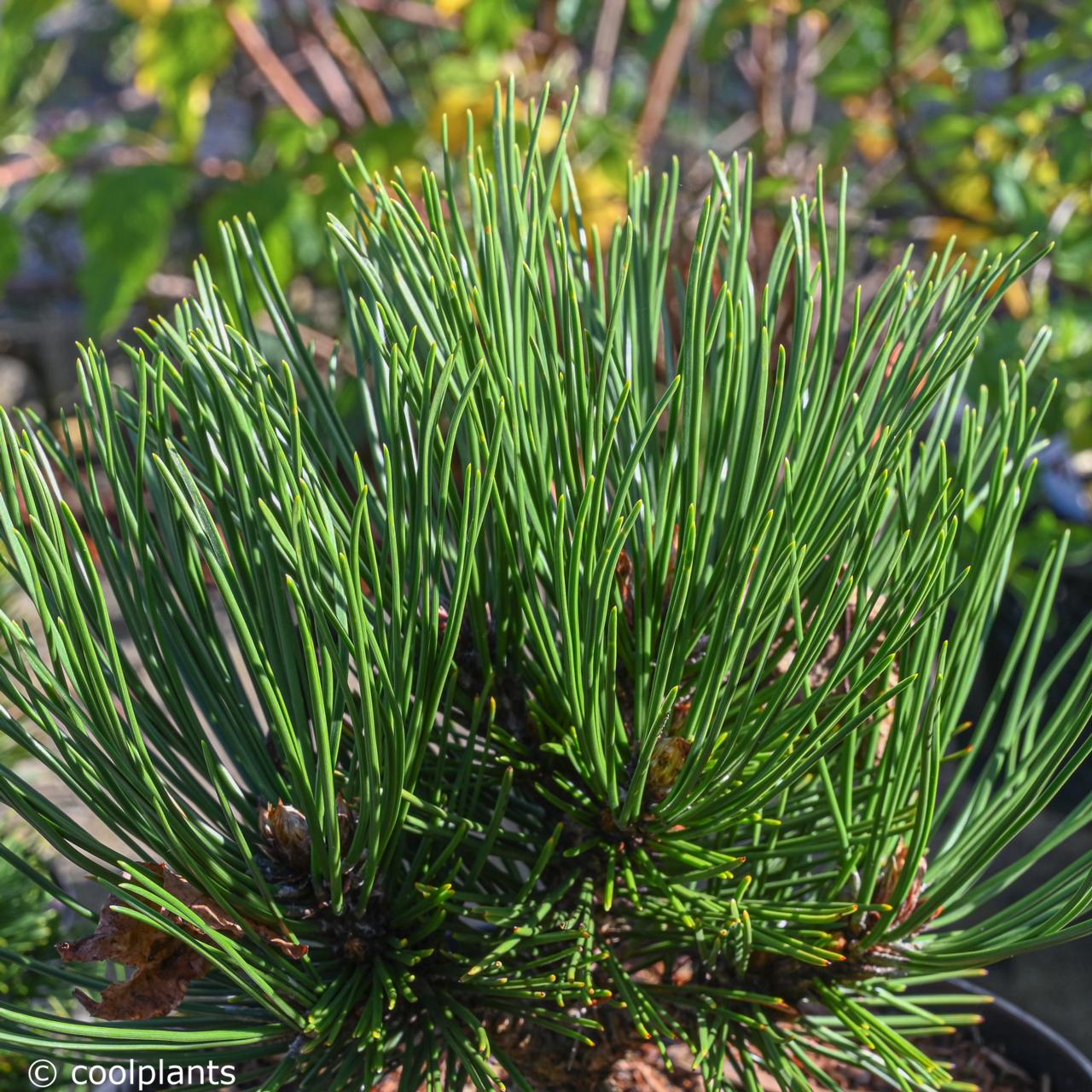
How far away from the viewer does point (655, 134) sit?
4.07ft

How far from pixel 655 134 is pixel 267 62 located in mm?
401

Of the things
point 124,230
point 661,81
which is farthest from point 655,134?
point 124,230

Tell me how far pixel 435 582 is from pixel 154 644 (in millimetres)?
66

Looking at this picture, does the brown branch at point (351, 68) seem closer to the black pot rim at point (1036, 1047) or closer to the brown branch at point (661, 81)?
the brown branch at point (661, 81)

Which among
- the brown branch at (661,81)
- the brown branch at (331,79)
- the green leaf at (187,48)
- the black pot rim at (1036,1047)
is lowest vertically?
the black pot rim at (1036,1047)

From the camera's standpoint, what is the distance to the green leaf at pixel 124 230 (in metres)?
0.98

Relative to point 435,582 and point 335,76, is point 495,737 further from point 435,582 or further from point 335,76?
point 335,76

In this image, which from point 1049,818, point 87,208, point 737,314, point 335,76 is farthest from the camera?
point 335,76

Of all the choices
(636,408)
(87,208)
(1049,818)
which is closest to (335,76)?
(87,208)

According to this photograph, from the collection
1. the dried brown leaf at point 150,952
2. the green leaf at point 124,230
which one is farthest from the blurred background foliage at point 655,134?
the dried brown leaf at point 150,952

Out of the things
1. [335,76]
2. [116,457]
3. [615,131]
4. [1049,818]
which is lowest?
[1049,818]

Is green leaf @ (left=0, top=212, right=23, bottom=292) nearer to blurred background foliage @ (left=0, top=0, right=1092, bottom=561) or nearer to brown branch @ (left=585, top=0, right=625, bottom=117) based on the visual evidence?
blurred background foliage @ (left=0, top=0, right=1092, bottom=561)

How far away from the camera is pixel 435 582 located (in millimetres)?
236

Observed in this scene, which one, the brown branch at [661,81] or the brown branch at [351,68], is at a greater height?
the brown branch at [351,68]
